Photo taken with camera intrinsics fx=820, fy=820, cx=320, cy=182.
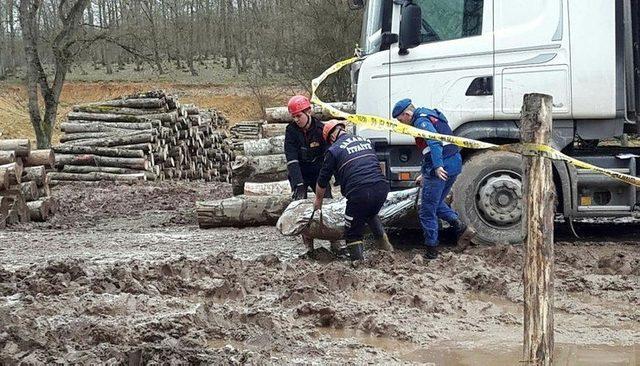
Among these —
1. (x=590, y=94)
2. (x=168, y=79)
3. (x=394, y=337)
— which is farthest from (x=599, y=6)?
(x=168, y=79)

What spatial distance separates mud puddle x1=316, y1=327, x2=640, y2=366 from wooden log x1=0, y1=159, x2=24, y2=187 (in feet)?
23.5

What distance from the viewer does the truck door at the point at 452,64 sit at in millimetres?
8047

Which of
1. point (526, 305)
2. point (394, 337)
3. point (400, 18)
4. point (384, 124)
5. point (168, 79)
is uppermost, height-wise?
point (168, 79)

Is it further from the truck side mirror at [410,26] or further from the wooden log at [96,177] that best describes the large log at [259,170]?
the wooden log at [96,177]

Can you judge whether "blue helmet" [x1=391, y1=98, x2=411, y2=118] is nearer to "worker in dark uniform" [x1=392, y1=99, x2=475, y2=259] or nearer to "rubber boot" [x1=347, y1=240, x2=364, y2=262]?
"worker in dark uniform" [x1=392, y1=99, x2=475, y2=259]

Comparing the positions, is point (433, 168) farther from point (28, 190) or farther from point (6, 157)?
point (28, 190)

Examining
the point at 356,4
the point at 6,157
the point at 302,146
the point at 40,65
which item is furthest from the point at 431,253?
the point at 40,65

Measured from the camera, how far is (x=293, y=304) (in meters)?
6.15

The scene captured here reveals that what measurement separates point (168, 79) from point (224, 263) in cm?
4305

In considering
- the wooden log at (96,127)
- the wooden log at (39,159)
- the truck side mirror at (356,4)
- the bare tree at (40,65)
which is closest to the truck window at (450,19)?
the truck side mirror at (356,4)

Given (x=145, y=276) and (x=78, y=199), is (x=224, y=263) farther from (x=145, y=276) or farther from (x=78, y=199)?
(x=78, y=199)

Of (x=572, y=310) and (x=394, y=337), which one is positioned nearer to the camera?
(x=394, y=337)

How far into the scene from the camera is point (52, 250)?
29.8 ft

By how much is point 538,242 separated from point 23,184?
9.71 meters
